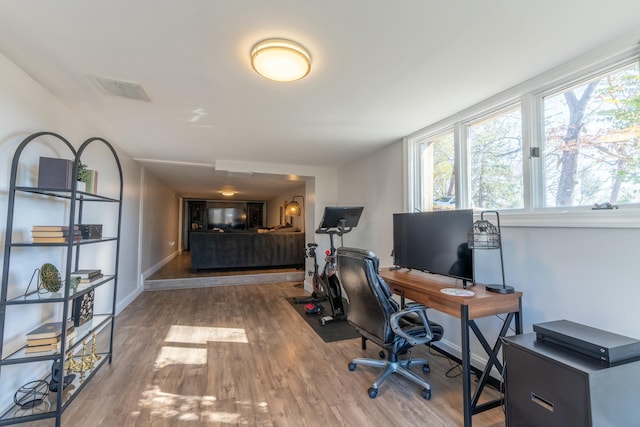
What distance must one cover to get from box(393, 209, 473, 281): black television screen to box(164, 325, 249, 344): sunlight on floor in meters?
1.88

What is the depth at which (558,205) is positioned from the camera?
1.88 meters

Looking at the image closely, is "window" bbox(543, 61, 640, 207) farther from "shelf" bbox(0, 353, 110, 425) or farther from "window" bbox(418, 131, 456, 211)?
"shelf" bbox(0, 353, 110, 425)

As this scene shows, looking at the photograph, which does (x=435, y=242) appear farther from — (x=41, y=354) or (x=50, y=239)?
(x=41, y=354)

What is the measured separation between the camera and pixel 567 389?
48.5 inches

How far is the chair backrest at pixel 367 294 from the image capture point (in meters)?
1.98

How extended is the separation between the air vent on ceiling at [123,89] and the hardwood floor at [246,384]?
7.17ft

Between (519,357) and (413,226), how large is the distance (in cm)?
130

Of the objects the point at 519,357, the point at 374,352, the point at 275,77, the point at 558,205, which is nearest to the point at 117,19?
the point at 275,77

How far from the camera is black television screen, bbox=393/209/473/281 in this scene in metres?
2.06

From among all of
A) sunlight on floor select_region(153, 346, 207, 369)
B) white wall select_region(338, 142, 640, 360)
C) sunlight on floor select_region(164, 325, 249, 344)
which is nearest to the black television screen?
white wall select_region(338, 142, 640, 360)

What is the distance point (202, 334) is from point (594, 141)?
3.70 m

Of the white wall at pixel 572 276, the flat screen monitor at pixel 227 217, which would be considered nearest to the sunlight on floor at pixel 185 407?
the white wall at pixel 572 276

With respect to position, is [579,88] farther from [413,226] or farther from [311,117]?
[311,117]

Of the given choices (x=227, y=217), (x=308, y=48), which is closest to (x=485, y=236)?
(x=308, y=48)
